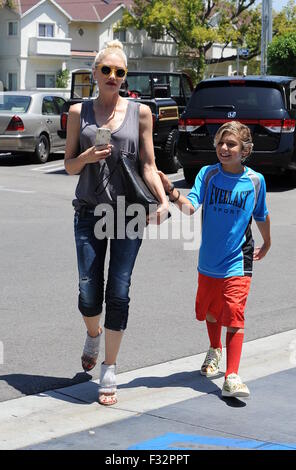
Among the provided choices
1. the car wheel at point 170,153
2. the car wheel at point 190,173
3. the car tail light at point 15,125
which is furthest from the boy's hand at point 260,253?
the car tail light at point 15,125

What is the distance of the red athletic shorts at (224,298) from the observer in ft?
17.8

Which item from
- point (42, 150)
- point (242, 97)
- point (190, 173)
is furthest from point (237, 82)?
point (42, 150)

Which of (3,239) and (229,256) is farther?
(3,239)

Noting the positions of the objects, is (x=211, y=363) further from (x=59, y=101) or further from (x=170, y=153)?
(x=59, y=101)

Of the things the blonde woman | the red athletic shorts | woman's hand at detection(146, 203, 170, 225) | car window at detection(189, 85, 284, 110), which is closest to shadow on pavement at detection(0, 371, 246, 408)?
the blonde woman

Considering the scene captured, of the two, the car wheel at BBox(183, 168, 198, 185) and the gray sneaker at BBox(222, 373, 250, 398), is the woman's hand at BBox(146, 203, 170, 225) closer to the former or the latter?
the gray sneaker at BBox(222, 373, 250, 398)

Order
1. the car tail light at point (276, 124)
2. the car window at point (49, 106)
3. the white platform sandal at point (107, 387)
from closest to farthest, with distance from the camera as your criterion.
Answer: the white platform sandal at point (107, 387), the car tail light at point (276, 124), the car window at point (49, 106)

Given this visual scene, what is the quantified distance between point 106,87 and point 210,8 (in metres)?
67.8

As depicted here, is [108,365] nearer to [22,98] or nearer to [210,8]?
[22,98]

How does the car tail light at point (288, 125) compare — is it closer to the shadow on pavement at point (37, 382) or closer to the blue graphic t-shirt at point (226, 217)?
the blue graphic t-shirt at point (226, 217)

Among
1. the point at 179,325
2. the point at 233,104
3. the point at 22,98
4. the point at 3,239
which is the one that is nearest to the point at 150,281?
the point at 179,325

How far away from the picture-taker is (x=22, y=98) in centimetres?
2127

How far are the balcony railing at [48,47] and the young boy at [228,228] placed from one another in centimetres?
6269

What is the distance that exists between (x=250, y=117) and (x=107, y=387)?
10.3 meters
